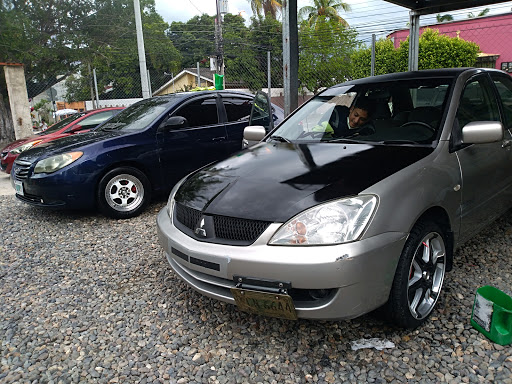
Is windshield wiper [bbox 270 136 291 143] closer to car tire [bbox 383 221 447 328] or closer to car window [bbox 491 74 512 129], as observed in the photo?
car tire [bbox 383 221 447 328]

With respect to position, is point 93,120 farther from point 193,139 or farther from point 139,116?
point 193,139

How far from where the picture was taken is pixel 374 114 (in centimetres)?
358

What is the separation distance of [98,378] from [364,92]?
308 cm

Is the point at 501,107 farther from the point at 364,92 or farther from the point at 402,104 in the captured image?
the point at 364,92

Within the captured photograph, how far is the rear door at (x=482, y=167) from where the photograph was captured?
9.78 ft

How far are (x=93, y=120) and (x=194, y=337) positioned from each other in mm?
8174

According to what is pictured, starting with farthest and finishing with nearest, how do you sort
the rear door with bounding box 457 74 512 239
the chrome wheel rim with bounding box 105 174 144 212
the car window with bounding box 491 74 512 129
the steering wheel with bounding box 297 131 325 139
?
the chrome wheel rim with bounding box 105 174 144 212
the car window with bounding box 491 74 512 129
the steering wheel with bounding box 297 131 325 139
the rear door with bounding box 457 74 512 239

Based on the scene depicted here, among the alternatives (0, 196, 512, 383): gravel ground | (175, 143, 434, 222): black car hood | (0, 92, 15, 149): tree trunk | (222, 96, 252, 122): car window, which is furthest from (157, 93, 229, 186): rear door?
(0, 92, 15, 149): tree trunk

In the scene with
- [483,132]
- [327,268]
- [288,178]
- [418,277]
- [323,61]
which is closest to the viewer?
[327,268]

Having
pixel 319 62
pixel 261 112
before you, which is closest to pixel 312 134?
pixel 261 112

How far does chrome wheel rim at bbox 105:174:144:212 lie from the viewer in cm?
522

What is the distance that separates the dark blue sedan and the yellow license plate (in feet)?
11.1

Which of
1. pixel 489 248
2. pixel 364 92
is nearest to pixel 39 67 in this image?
pixel 364 92

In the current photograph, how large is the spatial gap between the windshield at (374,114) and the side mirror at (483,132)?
0.22 metres
